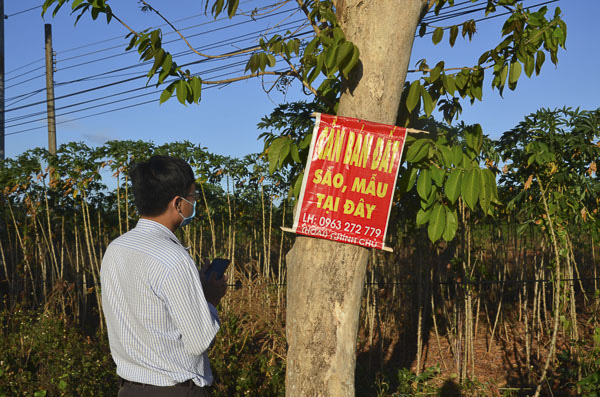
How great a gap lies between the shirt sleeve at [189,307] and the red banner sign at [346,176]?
0.82 metres

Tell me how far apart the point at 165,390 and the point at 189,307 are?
34cm

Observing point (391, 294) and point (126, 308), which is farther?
point (391, 294)

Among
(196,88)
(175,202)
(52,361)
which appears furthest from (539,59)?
(52,361)

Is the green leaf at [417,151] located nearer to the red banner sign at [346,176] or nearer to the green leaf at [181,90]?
the red banner sign at [346,176]

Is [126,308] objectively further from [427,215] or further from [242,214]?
[242,214]

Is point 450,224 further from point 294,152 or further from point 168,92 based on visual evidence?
point 168,92

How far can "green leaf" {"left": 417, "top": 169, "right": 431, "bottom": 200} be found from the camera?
2822 millimetres

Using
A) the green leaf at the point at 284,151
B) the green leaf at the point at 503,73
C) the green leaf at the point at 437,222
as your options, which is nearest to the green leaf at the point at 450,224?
the green leaf at the point at 437,222

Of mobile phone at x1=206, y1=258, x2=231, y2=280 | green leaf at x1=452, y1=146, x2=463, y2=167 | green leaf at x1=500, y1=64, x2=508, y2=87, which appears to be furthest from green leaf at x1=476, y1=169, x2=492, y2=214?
mobile phone at x1=206, y1=258, x2=231, y2=280

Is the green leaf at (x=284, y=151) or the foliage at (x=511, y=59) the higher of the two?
the foliage at (x=511, y=59)

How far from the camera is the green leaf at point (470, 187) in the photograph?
2.75m

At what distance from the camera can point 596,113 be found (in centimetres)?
514

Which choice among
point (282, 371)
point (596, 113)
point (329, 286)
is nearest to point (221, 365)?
point (282, 371)

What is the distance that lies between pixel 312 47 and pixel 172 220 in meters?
1.15
